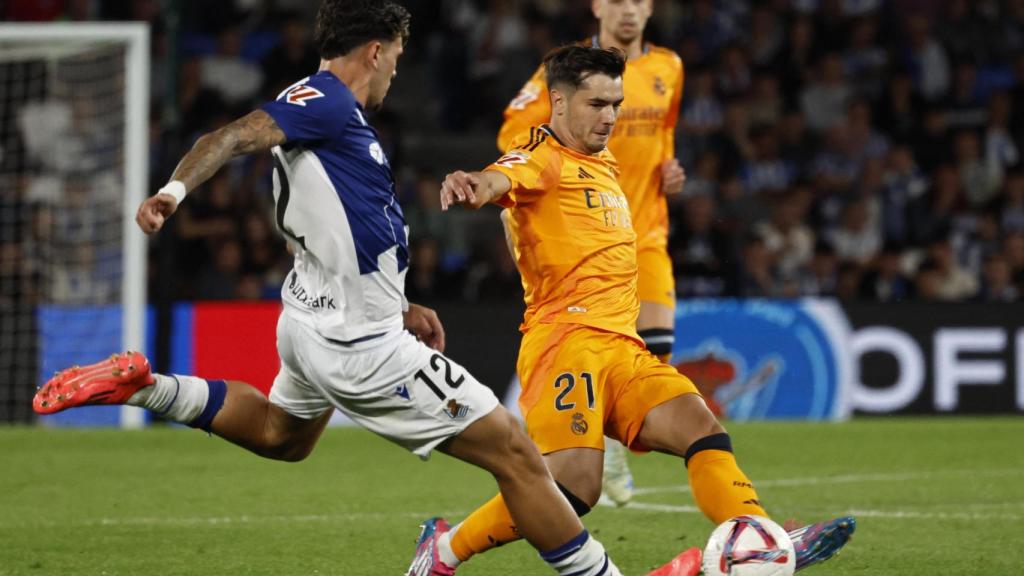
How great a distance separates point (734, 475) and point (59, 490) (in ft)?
15.1

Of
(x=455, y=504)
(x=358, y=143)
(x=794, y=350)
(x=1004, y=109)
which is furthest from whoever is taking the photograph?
(x=1004, y=109)

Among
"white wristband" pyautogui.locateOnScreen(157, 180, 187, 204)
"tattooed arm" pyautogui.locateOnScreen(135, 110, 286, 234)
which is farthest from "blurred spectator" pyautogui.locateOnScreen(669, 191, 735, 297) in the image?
"white wristband" pyautogui.locateOnScreen(157, 180, 187, 204)

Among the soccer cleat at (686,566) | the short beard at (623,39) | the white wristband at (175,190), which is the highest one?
the short beard at (623,39)

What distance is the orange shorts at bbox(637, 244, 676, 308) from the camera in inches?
294

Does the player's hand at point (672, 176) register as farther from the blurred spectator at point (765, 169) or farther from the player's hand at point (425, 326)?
the blurred spectator at point (765, 169)

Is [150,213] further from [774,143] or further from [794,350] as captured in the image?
[774,143]

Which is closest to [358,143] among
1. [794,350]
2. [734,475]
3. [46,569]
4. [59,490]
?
[734,475]

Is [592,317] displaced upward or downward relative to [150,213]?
downward

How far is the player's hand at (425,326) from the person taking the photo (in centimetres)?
532

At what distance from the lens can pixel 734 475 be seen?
529 cm

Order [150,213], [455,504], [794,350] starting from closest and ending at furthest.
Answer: [150,213] < [455,504] < [794,350]

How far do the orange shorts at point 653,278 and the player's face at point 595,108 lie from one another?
1.82 metres

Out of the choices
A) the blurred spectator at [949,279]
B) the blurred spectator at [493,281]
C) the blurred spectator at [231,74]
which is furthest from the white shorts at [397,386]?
the blurred spectator at [231,74]

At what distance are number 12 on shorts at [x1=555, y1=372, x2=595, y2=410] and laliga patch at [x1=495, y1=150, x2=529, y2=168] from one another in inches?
29.8
